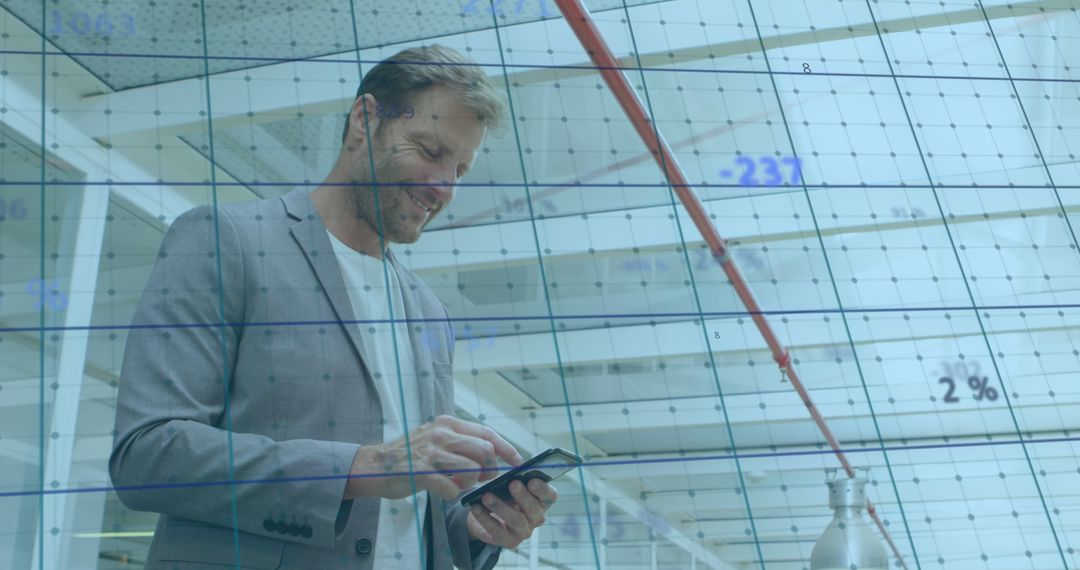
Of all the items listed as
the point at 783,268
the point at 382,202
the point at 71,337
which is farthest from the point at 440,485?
the point at 783,268

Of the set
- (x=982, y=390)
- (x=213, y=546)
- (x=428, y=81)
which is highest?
(x=428, y=81)

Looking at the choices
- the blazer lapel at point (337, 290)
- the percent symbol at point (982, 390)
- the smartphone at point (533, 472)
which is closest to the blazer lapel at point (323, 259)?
the blazer lapel at point (337, 290)

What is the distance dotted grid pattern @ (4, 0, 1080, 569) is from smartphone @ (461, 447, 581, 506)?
132 mm

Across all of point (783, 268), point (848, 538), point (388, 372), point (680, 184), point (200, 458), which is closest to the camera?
point (200, 458)

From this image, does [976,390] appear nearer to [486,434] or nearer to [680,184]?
[680,184]

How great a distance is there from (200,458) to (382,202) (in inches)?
A: 9.9

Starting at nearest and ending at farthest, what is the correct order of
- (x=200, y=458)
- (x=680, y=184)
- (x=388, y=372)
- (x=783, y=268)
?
(x=200, y=458)
(x=388, y=372)
(x=680, y=184)
(x=783, y=268)

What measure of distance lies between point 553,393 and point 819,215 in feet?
1.51

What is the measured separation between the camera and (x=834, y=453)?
0.96m

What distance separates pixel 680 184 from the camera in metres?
1.11

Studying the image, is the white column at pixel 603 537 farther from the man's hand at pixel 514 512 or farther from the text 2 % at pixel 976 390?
the text 2 % at pixel 976 390

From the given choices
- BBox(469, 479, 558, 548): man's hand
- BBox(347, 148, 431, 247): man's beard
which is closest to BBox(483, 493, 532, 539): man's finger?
BBox(469, 479, 558, 548): man's hand

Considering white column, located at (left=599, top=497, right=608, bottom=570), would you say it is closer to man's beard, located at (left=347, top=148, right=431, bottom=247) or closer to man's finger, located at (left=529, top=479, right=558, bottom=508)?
man's finger, located at (left=529, top=479, right=558, bottom=508)

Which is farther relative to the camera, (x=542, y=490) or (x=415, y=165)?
(x=415, y=165)
